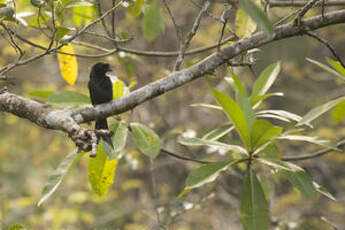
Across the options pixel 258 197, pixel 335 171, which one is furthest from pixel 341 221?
pixel 258 197

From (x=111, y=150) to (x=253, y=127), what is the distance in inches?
26.3

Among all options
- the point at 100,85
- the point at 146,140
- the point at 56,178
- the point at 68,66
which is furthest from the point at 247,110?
the point at 100,85

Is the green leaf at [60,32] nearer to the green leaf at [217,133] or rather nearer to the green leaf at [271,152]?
the green leaf at [217,133]

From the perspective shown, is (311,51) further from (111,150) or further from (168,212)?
(111,150)

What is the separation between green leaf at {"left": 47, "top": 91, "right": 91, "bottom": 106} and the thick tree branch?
0.37 feet

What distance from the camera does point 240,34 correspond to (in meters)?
2.07

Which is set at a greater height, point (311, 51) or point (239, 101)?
point (311, 51)

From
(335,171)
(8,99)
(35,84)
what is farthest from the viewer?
(35,84)

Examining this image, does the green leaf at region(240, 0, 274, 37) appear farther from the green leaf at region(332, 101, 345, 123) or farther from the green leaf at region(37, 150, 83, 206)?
the green leaf at region(37, 150, 83, 206)

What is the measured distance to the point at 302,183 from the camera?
1784mm

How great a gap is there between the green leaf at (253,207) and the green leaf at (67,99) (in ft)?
3.50

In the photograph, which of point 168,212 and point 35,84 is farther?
point 35,84

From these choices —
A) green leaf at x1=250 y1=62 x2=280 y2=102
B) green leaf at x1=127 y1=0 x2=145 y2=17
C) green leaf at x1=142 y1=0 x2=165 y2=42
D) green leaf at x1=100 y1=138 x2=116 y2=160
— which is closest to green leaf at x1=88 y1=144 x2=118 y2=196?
green leaf at x1=100 y1=138 x2=116 y2=160

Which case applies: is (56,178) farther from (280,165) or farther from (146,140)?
(280,165)
